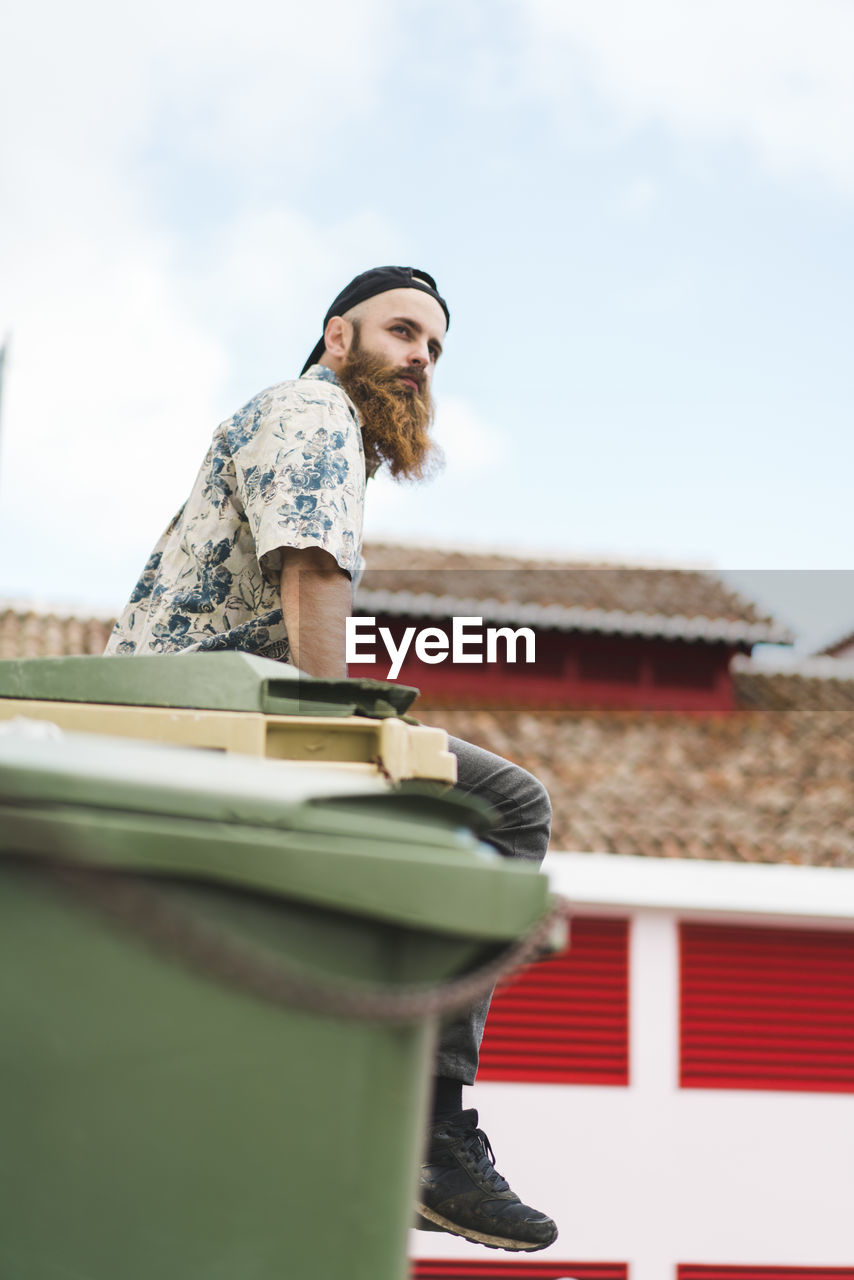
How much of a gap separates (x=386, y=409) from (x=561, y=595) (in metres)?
10.7

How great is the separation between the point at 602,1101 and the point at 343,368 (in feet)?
25.5

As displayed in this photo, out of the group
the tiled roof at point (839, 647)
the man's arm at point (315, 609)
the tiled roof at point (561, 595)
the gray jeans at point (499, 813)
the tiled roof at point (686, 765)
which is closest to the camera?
the man's arm at point (315, 609)

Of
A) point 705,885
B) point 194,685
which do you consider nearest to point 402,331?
point 194,685

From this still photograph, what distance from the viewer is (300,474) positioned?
2.07 metres

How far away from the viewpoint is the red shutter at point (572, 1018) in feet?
30.2

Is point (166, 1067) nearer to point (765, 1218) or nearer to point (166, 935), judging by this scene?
point (166, 935)

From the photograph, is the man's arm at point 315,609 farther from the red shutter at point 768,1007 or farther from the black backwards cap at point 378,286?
the red shutter at point 768,1007

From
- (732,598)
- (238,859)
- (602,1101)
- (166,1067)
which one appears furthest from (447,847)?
(732,598)

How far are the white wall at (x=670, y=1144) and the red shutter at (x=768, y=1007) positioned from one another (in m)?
0.16

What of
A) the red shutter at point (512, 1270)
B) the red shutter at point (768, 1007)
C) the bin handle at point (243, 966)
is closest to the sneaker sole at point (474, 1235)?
the bin handle at point (243, 966)

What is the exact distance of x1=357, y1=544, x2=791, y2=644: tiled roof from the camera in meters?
12.1

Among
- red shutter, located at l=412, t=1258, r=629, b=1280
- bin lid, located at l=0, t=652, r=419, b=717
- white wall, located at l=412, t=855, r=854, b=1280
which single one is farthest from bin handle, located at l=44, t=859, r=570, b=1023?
red shutter, located at l=412, t=1258, r=629, b=1280

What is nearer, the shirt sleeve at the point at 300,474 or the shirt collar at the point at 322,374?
the shirt sleeve at the point at 300,474

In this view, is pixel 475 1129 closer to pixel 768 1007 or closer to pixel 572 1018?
pixel 572 1018
